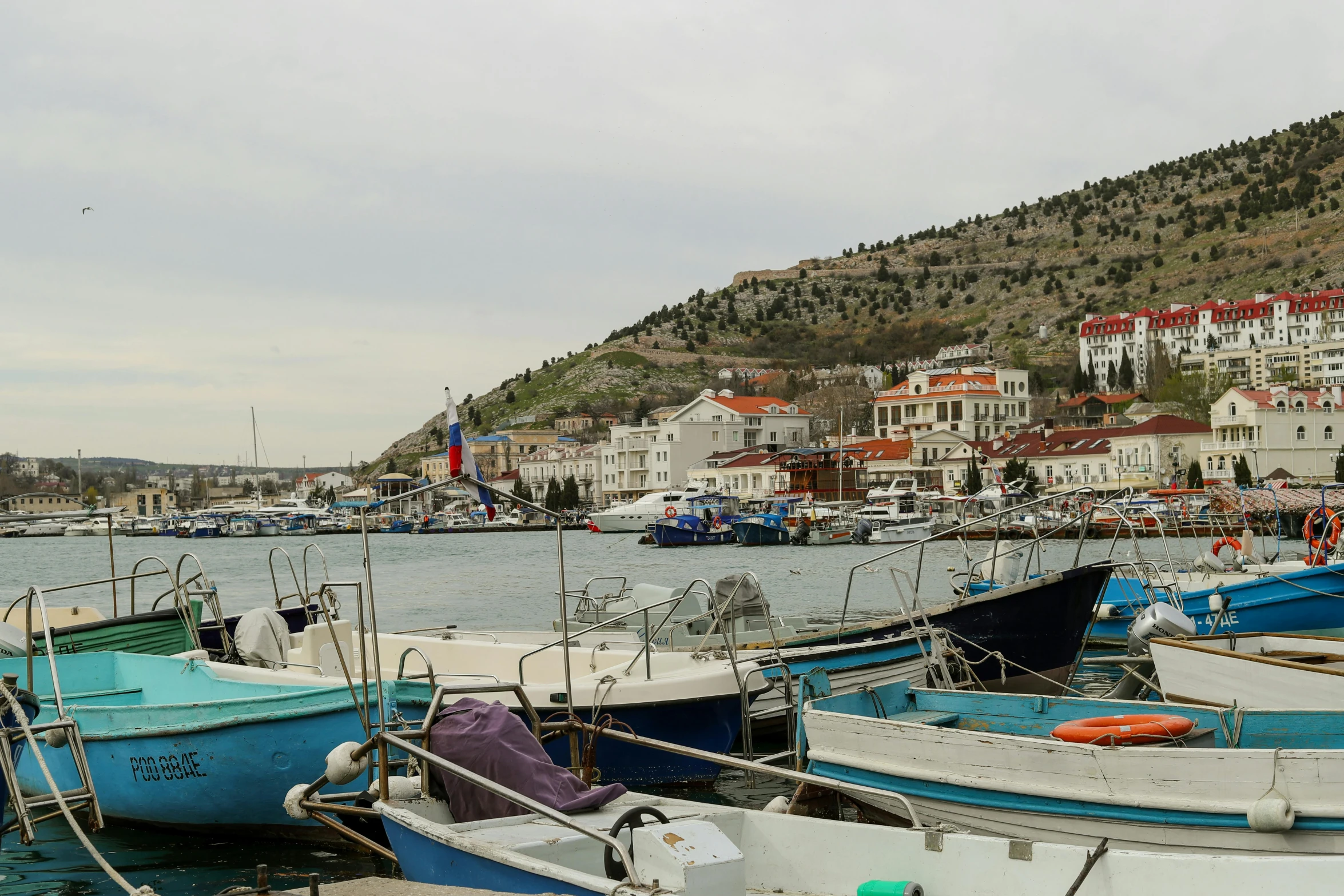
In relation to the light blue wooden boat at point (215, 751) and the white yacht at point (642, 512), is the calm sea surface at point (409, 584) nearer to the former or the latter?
the light blue wooden boat at point (215, 751)

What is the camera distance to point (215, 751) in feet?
31.6

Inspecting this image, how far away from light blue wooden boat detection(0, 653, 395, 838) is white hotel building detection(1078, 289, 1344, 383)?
151 metres

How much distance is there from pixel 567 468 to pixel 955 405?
49007 mm

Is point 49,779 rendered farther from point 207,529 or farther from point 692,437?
point 207,529

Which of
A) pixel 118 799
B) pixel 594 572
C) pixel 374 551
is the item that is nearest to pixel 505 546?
pixel 374 551

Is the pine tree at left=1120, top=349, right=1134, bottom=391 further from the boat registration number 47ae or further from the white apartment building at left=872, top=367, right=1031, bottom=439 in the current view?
the boat registration number 47ae

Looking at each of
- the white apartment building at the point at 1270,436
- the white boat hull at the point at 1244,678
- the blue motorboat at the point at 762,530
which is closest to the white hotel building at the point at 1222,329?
the white apartment building at the point at 1270,436

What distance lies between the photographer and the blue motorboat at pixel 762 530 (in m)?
80.1

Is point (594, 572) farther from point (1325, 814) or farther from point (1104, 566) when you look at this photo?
point (1325, 814)

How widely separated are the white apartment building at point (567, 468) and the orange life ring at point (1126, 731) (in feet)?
440

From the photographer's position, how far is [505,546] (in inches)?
3521

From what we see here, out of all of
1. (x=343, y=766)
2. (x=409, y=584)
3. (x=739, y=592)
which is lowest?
(x=409, y=584)

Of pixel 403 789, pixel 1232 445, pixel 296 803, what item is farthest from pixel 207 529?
pixel 403 789

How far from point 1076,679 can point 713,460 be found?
107 meters
